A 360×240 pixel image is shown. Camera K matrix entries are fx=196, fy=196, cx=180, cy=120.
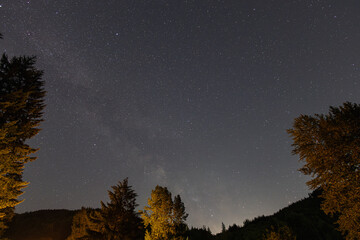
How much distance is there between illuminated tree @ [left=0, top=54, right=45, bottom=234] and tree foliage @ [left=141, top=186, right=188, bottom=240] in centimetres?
1110

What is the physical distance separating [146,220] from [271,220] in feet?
Answer: 97.0

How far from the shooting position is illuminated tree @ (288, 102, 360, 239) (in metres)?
10.9

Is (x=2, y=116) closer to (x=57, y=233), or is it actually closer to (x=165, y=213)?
(x=165, y=213)

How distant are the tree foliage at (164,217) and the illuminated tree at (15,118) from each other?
11.1 m

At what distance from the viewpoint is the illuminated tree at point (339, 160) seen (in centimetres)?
1089

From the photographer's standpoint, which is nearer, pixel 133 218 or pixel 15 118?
pixel 15 118

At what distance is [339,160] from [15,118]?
20.0 metres

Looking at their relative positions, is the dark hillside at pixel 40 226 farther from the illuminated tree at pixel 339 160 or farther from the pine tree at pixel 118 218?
the illuminated tree at pixel 339 160

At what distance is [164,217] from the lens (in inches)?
743

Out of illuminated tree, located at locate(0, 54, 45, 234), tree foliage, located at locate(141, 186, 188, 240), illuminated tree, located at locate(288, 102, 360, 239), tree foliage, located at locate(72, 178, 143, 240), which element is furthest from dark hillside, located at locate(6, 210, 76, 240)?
illuminated tree, located at locate(288, 102, 360, 239)

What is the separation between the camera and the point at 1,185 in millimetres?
10555

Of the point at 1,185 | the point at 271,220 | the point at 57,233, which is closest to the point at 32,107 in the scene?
the point at 1,185

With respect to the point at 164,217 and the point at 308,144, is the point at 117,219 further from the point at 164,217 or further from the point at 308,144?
the point at 308,144

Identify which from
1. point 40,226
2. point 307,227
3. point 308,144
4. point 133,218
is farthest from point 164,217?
point 40,226
